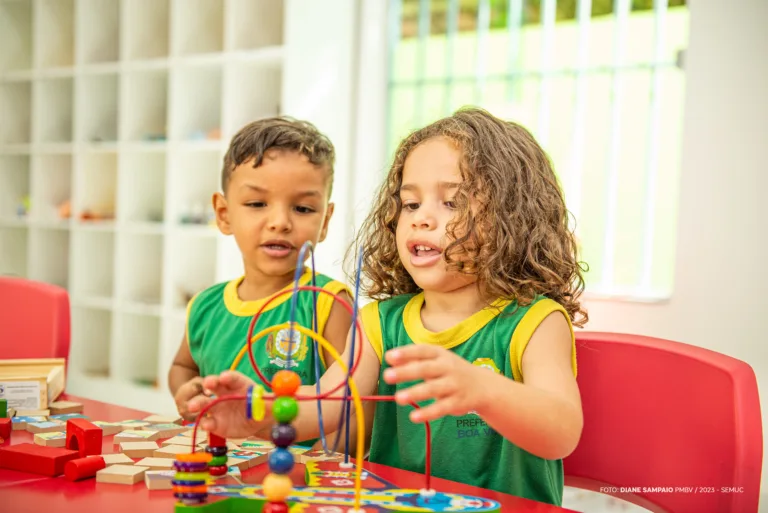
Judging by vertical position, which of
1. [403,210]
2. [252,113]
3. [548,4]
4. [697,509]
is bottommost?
[697,509]

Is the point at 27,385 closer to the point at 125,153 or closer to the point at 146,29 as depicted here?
the point at 125,153

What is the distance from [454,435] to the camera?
1005 millimetres

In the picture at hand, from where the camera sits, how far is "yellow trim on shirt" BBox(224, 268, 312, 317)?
53.6 inches

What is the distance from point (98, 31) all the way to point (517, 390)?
332 centimetres

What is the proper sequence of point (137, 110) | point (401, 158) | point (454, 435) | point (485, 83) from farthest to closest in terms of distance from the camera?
point (137, 110) < point (485, 83) < point (401, 158) < point (454, 435)

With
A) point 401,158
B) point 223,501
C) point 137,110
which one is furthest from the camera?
point 137,110

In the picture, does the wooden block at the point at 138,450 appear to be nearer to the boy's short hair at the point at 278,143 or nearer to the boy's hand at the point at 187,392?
the boy's hand at the point at 187,392

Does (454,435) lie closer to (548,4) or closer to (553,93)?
(553,93)

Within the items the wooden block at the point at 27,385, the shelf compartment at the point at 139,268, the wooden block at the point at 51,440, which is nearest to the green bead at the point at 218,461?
the wooden block at the point at 51,440

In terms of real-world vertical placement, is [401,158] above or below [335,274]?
above

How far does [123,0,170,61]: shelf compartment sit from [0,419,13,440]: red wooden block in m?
2.68

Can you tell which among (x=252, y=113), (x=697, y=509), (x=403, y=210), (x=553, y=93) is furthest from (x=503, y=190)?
(x=252, y=113)

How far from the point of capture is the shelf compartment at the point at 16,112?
145 inches

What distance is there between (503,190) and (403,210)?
0.14 m
